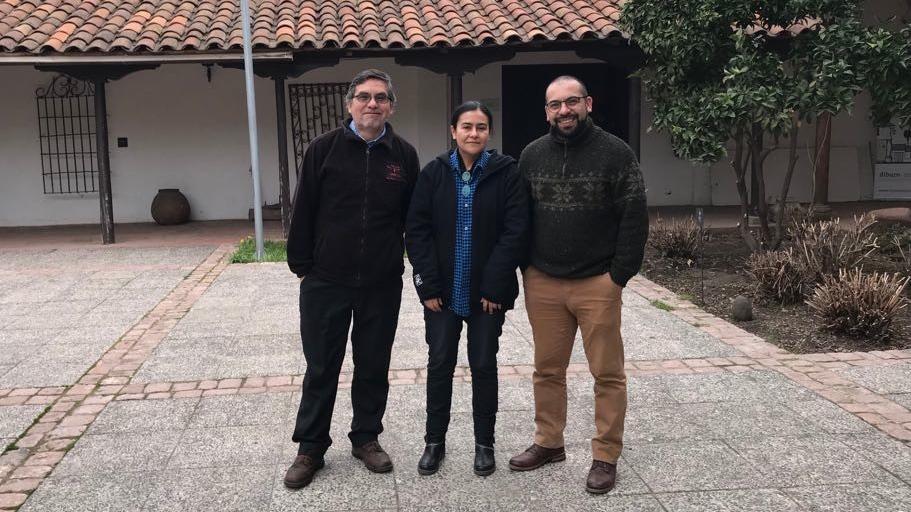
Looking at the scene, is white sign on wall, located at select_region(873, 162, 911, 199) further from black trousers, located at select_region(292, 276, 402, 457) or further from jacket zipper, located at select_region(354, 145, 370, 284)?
jacket zipper, located at select_region(354, 145, 370, 284)

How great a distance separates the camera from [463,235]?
11.4 ft

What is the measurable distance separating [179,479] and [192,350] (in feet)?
7.55

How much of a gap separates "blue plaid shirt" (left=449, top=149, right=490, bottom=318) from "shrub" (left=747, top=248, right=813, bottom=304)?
182 inches

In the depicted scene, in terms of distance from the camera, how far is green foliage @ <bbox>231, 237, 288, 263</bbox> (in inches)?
381

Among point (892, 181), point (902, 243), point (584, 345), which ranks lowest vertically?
point (902, 243)

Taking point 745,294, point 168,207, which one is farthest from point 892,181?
point 168,207

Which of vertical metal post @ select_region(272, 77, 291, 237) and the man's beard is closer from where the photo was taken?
the man's beard

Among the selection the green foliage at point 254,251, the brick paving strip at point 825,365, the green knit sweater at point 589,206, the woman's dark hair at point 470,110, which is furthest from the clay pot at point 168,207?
the green knit sweater at point 589,206

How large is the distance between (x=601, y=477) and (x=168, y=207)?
35.7 feet

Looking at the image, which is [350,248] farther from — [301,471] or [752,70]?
[752,70]

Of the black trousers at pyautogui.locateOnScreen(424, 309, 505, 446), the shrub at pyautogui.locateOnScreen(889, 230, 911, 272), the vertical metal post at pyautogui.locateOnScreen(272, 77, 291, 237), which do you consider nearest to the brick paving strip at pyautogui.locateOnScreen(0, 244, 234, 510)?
the black trousers at pyautogui.locateOnScreen(424, 309, 505, 446)

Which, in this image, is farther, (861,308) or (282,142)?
(282,142)

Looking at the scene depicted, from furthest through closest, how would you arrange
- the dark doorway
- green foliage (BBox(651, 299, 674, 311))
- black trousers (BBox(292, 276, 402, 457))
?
the dark doorway, green foliage (BBox(651, 299, 674, 311)), black trousers (BBox(292, 276, 402, 457))

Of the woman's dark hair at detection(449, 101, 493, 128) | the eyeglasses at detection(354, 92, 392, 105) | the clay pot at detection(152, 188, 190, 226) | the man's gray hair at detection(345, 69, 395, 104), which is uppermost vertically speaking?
the man's gray hair at detection(345, 69, 395, 104)
